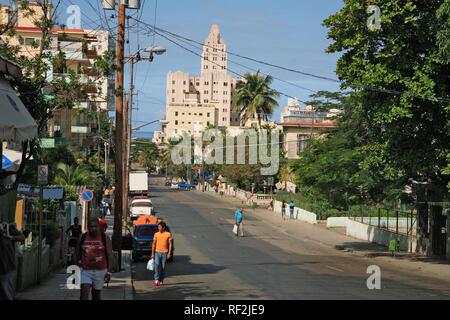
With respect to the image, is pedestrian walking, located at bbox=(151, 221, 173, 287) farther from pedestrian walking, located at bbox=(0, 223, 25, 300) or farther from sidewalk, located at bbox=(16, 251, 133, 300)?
pedestrian walking, located at bbox=(0, 223, 25, 300)

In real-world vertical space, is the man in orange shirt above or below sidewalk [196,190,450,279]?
above

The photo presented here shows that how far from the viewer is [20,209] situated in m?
18.6

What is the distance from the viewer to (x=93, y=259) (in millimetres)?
13117

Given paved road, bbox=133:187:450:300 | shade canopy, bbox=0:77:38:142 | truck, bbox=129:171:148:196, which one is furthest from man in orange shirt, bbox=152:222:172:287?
truck, bbox=129:171:148:196

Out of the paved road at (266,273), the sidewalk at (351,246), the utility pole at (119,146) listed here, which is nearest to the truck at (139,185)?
the sidewalk at (351,246)

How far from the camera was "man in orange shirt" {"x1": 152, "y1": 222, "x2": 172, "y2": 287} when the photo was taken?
65.0 ft

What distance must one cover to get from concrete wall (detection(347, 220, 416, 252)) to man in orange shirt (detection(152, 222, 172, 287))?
2015 centimetres

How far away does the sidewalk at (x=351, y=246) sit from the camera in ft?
98.6

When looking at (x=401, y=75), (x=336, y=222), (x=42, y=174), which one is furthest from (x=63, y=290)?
(x=336, y=222)

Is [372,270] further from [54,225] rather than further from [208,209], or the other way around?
[208,209]

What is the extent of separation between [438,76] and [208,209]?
4662 cm

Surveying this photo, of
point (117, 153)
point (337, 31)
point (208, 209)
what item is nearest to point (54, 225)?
point (117, 153)

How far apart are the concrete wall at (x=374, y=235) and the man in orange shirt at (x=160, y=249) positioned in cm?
2015

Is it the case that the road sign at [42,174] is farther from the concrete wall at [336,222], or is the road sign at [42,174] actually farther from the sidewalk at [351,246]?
the concrete wall at [336,222]
